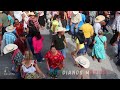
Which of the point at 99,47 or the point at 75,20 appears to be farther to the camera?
the point at 75,20

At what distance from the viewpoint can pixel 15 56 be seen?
15586 millimetres

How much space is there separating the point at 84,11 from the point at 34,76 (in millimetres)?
1739

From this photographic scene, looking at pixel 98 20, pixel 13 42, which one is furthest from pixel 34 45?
pixel 98 20

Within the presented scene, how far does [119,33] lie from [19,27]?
2118 millimetres

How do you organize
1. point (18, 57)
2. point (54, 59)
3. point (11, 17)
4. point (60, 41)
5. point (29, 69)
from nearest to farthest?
point (29, 69) < point (54, 59) < point (18, 57) < point (60, 41) < point (11, 17)

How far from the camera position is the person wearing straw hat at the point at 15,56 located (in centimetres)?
1553

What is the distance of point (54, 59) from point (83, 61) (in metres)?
0.75

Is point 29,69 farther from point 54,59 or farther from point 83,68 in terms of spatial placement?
point 83,68

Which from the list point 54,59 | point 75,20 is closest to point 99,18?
point 75,20

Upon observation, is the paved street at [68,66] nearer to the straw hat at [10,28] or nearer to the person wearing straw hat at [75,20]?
the person wearing straw hat at [75,20]

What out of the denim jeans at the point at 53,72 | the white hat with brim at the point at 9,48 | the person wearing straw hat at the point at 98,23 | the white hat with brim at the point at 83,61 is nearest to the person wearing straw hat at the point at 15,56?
the white hat with brim at the point at 9,48
